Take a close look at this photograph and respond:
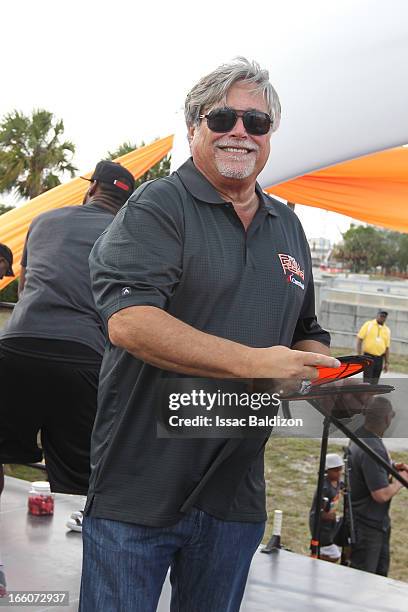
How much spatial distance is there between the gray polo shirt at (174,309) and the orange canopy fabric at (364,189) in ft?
12.6

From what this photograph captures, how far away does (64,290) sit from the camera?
301cm

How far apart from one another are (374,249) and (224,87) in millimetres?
48775

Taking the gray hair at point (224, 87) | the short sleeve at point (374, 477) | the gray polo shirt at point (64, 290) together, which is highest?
the gray hair at point (224, 87)

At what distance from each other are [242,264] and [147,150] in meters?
3.99

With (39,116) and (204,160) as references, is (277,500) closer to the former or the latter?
(204,160)

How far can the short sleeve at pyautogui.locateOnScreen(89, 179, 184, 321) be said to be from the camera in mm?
1394

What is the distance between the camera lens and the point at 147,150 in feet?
17.7

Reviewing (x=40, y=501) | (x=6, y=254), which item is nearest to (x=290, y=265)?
(x=6, y=254)

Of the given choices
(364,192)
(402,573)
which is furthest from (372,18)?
(402,573)

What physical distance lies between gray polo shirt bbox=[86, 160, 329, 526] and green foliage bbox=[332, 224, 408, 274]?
47.4m

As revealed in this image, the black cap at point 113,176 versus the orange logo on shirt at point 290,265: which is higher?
the black cap at point 113,176

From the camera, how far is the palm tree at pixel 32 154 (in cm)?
2848

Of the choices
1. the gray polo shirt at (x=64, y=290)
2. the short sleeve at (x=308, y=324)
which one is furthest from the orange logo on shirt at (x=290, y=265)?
the gray polo shirt at (x=64, y=290)

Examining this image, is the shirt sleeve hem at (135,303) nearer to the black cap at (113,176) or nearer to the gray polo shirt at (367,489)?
Answer: the black cap at (113,176)
